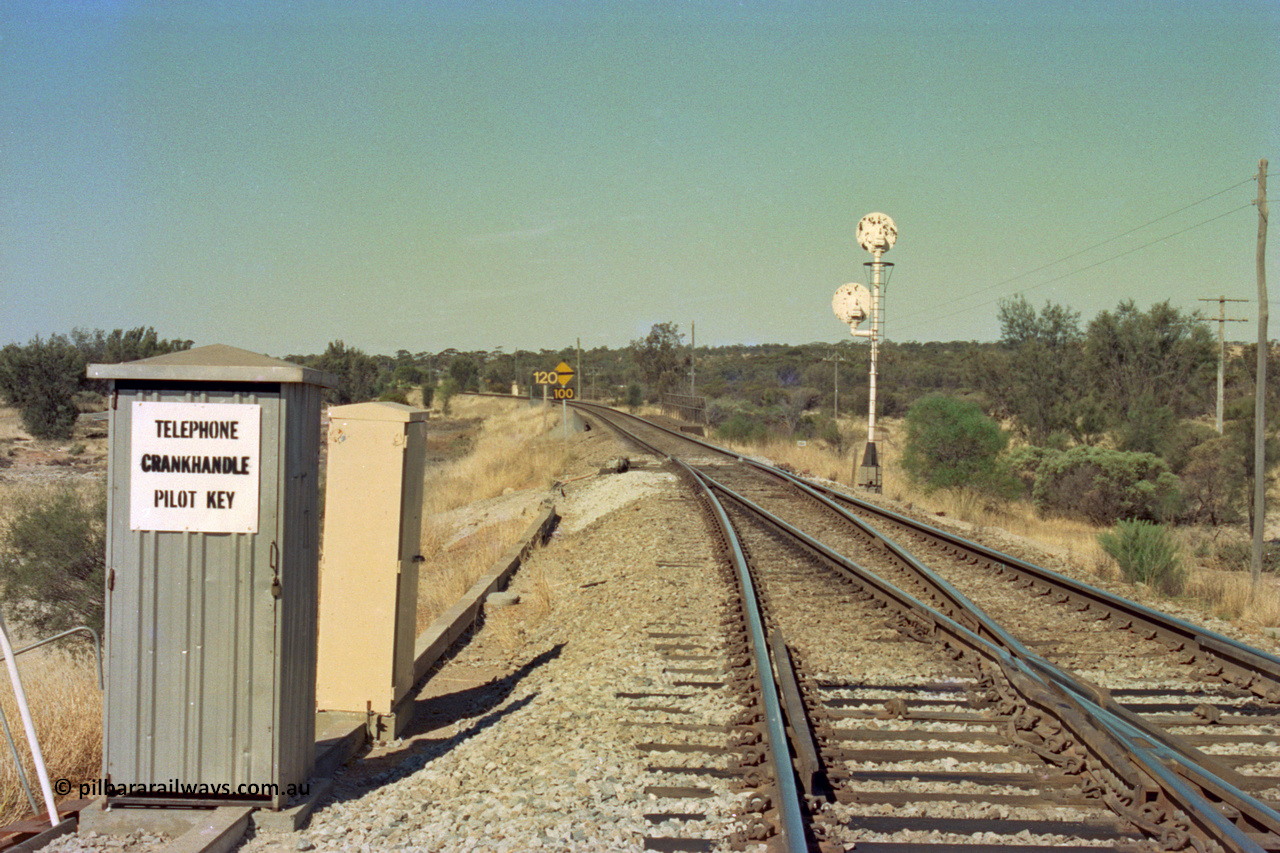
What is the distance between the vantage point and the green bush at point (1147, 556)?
37.0ft

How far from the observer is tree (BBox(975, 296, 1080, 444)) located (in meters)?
44.2

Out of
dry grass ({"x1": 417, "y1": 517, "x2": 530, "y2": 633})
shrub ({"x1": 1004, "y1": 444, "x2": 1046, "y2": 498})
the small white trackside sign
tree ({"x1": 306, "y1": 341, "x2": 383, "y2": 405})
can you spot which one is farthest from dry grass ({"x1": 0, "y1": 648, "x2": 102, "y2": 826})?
tree ({"x1": 306, "y1": 341, "x2": 383, "y2": 405})

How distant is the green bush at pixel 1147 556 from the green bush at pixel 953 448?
50.1 ft

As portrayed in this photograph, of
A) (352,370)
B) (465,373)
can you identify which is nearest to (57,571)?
(352,370)

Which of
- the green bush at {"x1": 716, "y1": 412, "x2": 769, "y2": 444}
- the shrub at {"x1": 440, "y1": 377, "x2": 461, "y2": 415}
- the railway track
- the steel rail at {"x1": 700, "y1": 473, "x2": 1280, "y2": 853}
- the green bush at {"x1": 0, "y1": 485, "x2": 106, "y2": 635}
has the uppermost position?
the shrub at {"x1": 440, "y1": 377, "x2": 461, "y2": 415}

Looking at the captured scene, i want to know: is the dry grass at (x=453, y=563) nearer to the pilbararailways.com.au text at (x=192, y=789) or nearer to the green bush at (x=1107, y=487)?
the pilbararailways.com.au text at (x=192, y=789)

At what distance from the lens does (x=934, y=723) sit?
6.06 m

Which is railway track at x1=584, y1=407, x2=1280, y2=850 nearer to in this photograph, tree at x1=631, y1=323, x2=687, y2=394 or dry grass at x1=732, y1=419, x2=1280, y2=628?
dry grass at x1=732, y1=419, x2=1280, y2=628

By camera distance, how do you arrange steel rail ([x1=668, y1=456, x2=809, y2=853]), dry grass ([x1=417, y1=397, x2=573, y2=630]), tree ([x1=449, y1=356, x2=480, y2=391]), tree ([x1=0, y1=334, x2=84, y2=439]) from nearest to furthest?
steel rail ([x1=668, y1=456, x2=809, y2=853]), dry grass ([x1=417, y1=397, x2=573, y2=630]), tree ([x1=0, y1=334, x2=84, y2=439]), tree ([x1=449, y1=356, x2=480, y2=391])

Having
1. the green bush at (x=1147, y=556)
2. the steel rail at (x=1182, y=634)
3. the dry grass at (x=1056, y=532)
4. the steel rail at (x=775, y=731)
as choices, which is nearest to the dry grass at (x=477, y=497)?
the steel rail at (x=775, y=731)

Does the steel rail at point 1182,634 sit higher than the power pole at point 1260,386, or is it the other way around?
the power pole at point 1260,386

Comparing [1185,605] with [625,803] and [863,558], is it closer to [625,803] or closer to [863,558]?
[863,558]

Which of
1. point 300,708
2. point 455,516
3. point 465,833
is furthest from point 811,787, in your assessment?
point 455,516

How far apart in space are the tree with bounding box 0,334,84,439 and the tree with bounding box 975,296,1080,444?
43.3 metres
